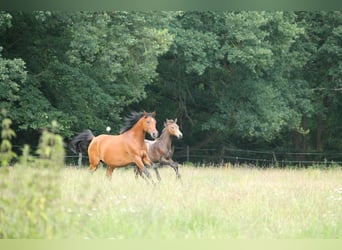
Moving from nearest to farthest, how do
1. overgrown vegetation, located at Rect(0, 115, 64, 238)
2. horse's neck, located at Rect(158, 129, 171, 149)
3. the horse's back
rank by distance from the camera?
overgrown vegetation, located at Rect(0, 115, 64, 238), the horse's back, horse's neck, located at Rect(158, 129, 171, 149)

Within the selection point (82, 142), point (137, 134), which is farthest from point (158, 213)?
point (82, 142)

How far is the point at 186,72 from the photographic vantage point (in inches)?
899

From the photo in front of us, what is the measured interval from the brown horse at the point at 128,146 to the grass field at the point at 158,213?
6.82 feet

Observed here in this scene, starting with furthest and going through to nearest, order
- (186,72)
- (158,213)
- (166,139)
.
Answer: (186,72) → (166,139) → (158,213)

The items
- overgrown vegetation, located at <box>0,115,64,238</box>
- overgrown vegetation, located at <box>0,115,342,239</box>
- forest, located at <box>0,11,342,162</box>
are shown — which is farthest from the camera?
forest, located at <box>0,11,342,162</box>

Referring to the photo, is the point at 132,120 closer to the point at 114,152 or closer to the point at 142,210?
the point at 114,152

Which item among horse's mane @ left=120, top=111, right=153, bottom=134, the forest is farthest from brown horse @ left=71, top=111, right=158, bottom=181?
the forest

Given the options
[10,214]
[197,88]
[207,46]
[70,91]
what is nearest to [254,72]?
[207,46]

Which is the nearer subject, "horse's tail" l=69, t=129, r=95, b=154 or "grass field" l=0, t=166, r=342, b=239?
"grass field" l=0, t=166, r=342, b=239

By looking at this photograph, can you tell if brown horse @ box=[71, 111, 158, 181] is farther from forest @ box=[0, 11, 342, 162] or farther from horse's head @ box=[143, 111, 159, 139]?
forest @ box=[0, 11, 342, 162]

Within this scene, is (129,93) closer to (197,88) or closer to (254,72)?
(254,72)

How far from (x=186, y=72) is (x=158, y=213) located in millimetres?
17327

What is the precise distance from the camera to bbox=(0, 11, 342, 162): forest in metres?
17.2

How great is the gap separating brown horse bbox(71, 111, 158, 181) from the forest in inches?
163
